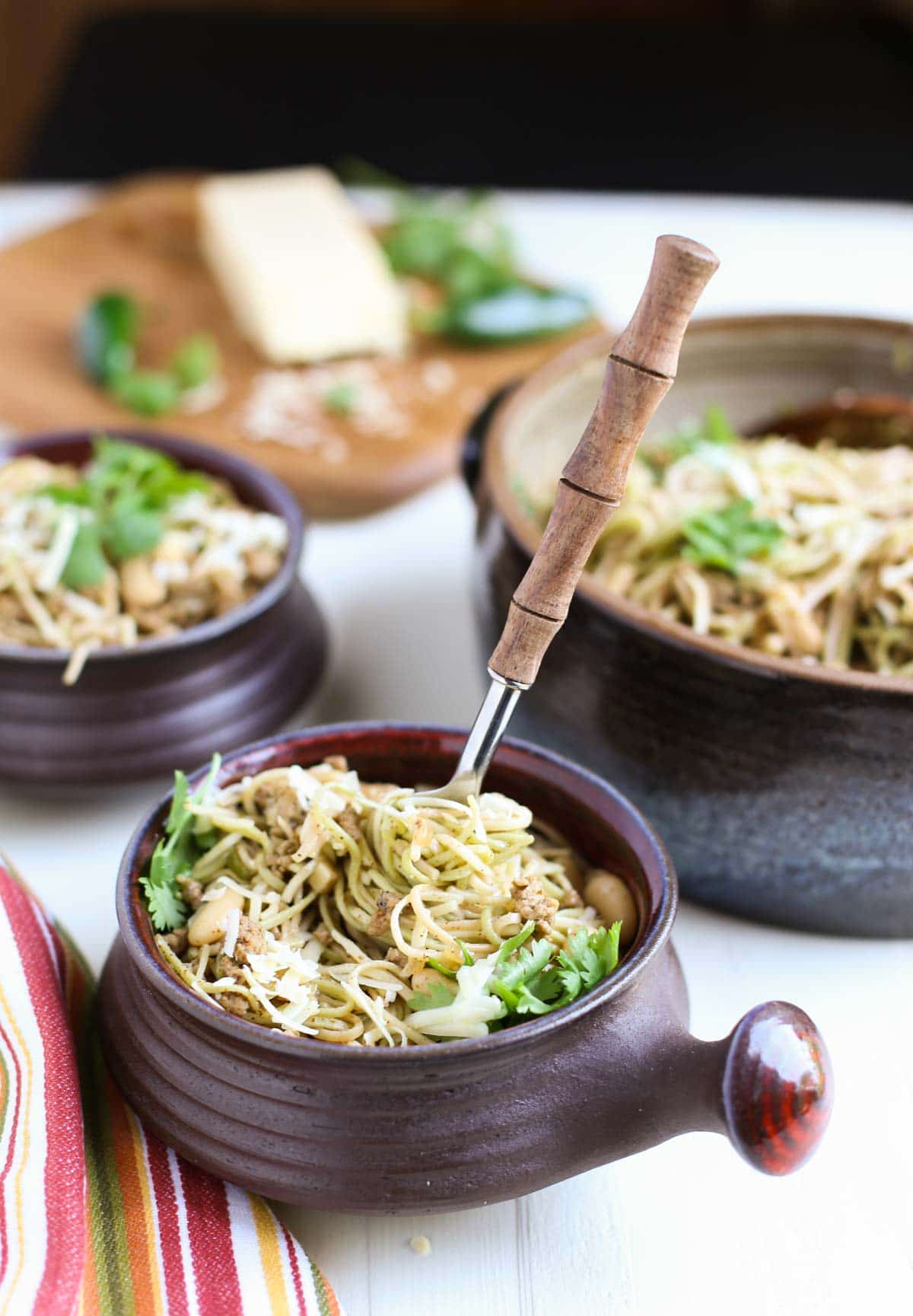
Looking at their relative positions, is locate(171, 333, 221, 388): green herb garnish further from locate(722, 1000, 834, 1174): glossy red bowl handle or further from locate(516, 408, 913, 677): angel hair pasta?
locate(722, 1000, 834, 1174): glossy red bowl handle

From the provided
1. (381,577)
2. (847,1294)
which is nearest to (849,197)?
(381,577)

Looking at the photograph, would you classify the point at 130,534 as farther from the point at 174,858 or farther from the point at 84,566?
the point at 174,858

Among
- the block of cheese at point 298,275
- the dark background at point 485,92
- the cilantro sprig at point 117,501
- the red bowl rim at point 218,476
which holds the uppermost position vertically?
the cilantro sprig at point 117,501

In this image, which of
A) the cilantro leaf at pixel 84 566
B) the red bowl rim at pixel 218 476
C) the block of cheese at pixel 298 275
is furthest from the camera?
the block of cheese at pixel 298 275

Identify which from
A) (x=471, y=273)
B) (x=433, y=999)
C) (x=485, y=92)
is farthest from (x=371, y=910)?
(x=485, y=92)

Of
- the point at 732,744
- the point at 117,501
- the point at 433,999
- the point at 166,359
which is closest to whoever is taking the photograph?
the point at 433,999

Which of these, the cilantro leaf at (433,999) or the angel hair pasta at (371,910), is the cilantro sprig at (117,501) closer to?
the angel hair pasta at (371,910)

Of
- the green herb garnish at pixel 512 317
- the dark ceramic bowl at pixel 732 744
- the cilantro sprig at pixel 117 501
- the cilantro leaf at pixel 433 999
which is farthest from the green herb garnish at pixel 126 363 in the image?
the cilantro leaf at pixel 433 999
